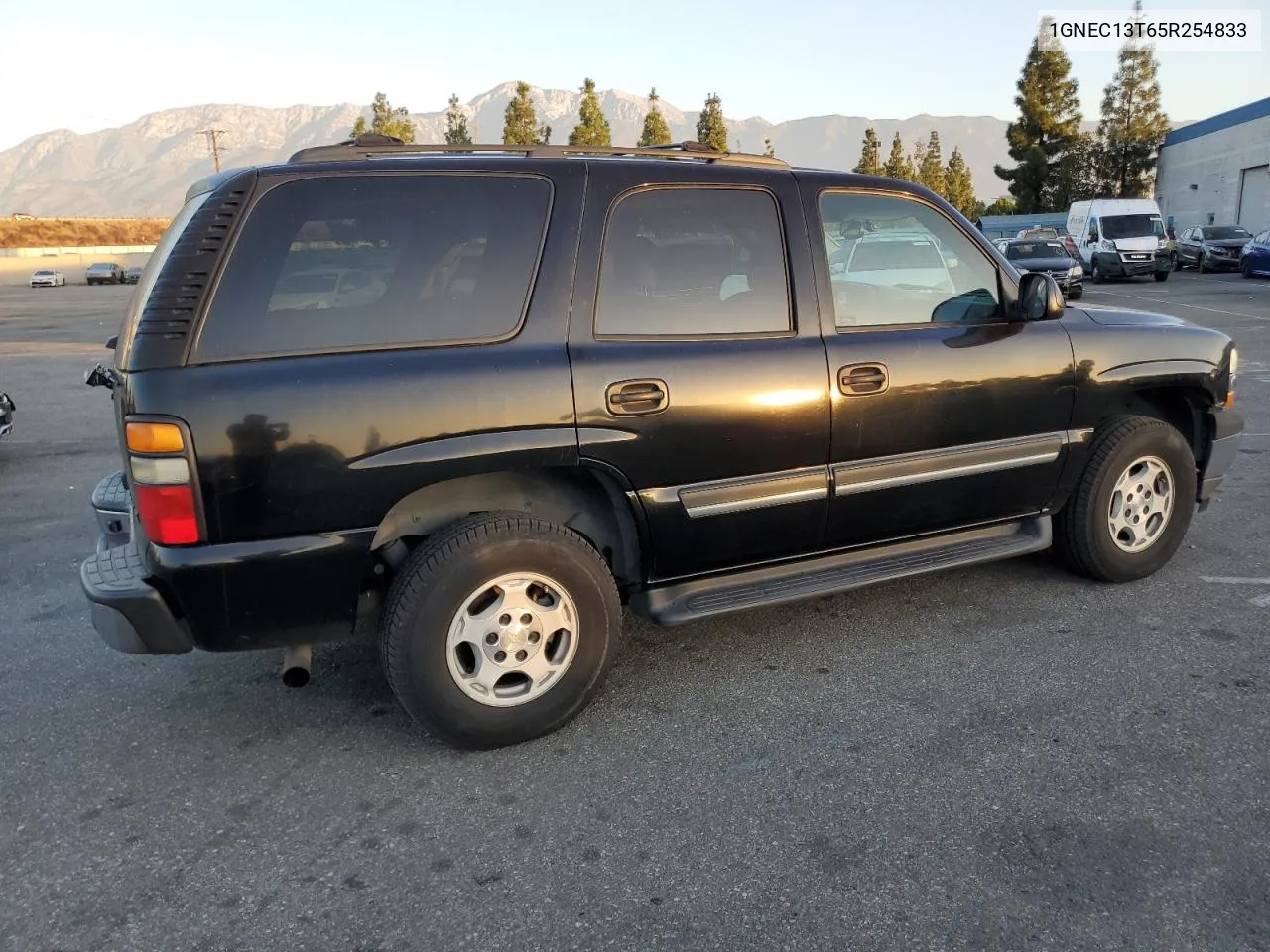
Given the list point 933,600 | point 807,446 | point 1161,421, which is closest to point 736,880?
point 807,446

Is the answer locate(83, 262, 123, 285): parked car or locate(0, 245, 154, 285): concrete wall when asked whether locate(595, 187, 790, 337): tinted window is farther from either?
locate(0, 245, 154, 285): concrete wall

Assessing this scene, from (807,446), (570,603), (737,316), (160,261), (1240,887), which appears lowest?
(1240,887)

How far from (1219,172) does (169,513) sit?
50.1m

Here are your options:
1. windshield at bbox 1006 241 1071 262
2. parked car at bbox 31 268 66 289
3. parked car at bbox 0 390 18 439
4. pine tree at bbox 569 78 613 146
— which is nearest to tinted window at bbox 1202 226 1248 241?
windshield at bbox 1006 241 1071 262

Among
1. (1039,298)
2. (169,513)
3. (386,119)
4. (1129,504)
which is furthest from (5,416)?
(386,119)

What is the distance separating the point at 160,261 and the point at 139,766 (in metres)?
1.63

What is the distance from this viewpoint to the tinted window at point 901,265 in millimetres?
3791

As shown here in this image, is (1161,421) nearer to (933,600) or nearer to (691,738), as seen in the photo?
(933,600)

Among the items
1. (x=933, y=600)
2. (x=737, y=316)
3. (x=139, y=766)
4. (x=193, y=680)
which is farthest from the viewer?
(x=933, y=600)

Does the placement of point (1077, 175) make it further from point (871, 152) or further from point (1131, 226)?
point (1131, 226)

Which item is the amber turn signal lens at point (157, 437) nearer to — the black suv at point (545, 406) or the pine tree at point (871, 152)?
the black suv at point (545, 406)

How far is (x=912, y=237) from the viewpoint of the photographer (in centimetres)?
405

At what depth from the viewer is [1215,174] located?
4334 cm

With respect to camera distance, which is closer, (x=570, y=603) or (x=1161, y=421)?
(x=570, y=603)
